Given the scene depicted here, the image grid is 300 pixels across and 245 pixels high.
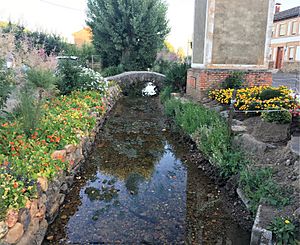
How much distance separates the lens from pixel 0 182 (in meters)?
3.04

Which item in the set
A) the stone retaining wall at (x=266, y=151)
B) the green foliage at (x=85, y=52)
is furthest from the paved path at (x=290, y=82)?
the green foliage at (x=85, y=52)

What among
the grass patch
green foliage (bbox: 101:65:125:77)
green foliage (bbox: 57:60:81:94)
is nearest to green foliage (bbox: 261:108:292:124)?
the grass patch

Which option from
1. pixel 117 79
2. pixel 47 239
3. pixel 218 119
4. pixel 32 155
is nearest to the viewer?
pixel 47 239

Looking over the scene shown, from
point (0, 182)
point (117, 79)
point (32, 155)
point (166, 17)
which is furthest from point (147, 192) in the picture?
point (166, 17)

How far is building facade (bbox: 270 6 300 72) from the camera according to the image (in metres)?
24.7

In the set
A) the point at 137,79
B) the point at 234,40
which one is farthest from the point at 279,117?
the point at 137,79

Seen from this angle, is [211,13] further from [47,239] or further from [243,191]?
[47,239]

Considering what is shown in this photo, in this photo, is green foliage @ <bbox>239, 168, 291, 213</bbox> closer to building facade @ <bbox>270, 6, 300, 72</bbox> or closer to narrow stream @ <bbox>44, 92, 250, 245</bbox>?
narrow stream @ <bbox>44, 92, 250, 245</bbox>

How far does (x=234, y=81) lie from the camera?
8.66m

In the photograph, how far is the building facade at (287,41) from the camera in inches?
972

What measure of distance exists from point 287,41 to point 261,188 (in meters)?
27.3

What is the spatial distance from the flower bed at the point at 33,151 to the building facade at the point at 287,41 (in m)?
23.3

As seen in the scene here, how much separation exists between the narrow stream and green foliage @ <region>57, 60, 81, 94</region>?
3.01 m

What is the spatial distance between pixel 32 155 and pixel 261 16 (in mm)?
8185
